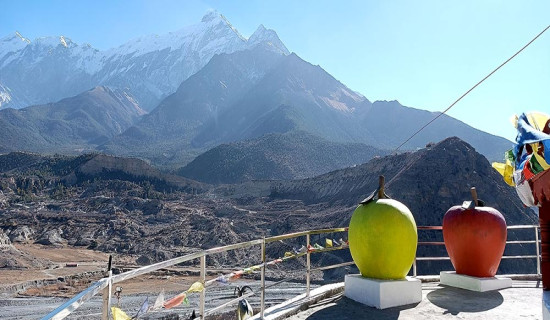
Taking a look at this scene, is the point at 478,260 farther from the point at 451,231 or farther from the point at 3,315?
the point at 3,315

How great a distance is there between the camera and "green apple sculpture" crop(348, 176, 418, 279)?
647 cm

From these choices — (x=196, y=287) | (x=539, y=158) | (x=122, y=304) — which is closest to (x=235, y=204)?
(x=122, y=304)

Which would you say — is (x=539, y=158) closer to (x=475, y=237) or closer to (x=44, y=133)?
Result: (x=475, y=237)

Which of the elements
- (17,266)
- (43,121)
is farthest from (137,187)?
(43,121)

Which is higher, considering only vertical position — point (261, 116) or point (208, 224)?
point (261, 116)

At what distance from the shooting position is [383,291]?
643cm

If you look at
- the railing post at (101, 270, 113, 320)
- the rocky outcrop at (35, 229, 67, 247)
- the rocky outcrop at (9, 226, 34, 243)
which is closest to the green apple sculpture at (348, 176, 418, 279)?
the railing post at (101, 270, 113, 320)

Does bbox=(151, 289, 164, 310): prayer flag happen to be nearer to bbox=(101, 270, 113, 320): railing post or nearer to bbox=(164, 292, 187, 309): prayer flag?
bbox=(164, 292, 187, 309): prayer flag

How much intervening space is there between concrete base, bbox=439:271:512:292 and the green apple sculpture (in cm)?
167

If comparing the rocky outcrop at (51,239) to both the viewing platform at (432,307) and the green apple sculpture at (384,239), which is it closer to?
the viewing platform at (432,307)

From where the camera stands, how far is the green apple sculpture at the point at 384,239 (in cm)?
647

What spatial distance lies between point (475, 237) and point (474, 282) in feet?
2.69

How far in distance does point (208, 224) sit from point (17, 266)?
20.5 m

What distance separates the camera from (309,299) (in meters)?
6.82
